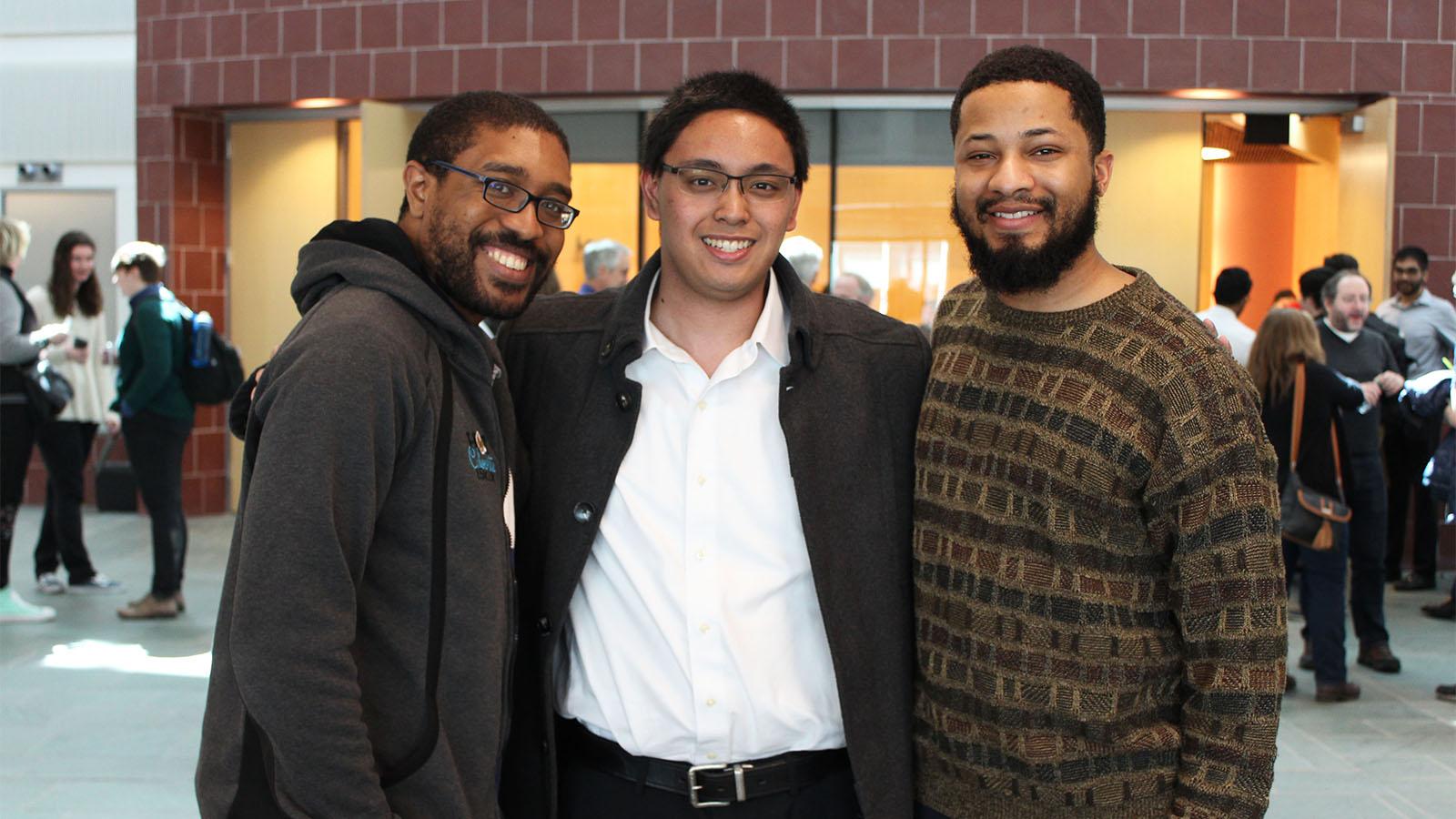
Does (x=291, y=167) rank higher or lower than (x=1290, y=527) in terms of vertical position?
higher

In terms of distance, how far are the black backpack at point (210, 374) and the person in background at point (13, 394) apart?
2.29 feet

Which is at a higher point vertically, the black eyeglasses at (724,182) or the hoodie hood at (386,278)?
the black eyeglasses at (724,182)

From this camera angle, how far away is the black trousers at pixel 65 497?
7.64m

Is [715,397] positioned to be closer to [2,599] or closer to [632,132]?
[2,599]

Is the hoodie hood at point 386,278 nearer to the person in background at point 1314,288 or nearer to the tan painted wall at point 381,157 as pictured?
the person in background at point 1314,288

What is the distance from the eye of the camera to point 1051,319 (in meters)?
2.33

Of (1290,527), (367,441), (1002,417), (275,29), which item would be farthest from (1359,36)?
(367,441)

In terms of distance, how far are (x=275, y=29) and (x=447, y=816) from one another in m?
9.25

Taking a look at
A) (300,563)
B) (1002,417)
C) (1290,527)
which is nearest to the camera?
(300,563)

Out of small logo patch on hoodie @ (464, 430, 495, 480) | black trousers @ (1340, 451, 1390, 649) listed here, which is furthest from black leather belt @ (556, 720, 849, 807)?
black trousers @ (1340, 451, 1390, 649)

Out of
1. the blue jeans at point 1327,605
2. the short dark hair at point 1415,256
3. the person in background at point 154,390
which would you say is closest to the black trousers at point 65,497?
the person in background at point 154,390

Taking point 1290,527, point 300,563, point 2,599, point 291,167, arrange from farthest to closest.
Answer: point 291,167 < point 2,599 < point 1290,527 < point 300,563

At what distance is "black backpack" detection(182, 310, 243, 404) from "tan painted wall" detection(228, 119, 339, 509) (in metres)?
3.68

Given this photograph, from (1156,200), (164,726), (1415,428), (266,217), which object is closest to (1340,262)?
(1415,428)
